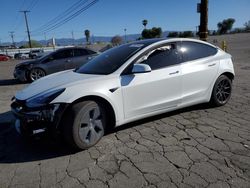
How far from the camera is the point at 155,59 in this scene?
4.20 meters

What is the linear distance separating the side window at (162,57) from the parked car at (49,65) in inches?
268

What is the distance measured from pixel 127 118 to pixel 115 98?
A: 1.40ft

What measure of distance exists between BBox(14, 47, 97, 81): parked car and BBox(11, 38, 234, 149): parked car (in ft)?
20.1

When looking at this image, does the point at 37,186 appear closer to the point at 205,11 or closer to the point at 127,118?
the point at 127,118

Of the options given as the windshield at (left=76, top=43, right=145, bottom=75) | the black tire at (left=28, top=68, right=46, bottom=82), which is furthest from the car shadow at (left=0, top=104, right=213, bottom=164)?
the black tire at (left=28, top=68, right=46, bottom=82)

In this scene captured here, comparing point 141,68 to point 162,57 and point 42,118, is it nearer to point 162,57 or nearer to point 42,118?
point 162,57

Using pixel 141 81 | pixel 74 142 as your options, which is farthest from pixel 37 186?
pixel 141 81

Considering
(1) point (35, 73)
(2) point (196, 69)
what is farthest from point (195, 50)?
(1) point (35, 73)

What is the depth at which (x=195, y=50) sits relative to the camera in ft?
15.5

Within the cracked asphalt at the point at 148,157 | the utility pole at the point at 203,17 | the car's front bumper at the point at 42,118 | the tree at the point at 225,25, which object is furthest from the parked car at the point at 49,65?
the tree at the point at 225,25

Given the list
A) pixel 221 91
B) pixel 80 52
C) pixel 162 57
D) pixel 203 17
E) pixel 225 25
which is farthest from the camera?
pixel 225 25

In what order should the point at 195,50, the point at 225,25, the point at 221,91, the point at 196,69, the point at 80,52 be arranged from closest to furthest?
the point at 196,69 → the point at 195,50 → the point at 221,91 → the point at 80,52 → the point at 225,25

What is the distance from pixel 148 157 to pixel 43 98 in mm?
1652

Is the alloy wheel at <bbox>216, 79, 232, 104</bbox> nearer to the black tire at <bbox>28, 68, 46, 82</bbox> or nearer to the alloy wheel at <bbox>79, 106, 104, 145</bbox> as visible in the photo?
the alloy wheel at <bbox>79, 106, 104, 145</bbox>
